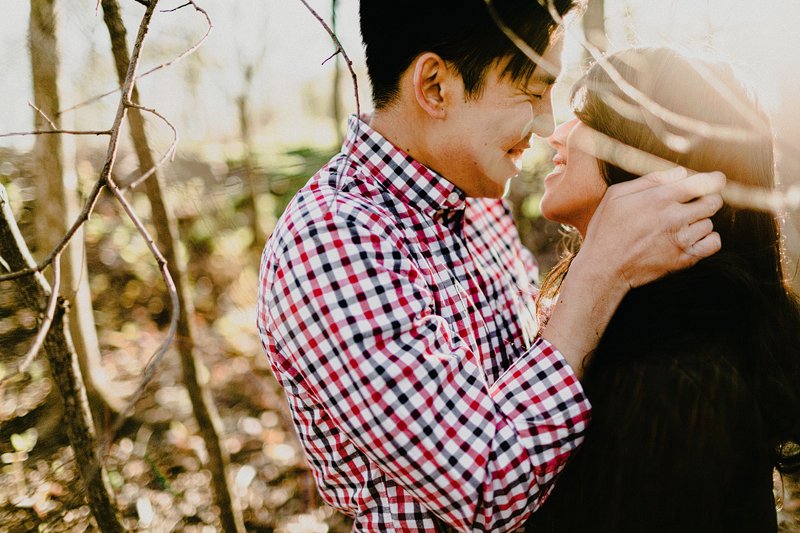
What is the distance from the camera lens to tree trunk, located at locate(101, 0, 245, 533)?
176 cm

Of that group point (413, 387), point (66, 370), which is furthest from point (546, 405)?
point (66, 370)

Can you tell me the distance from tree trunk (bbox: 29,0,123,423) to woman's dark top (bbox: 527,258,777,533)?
1.51 meters

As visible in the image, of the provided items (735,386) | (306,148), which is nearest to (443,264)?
(735,386)

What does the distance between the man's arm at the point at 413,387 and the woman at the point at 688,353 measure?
0.48ft

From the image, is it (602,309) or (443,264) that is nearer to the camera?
(602,309)

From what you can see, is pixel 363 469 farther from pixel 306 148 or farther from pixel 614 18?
pixel 306 148

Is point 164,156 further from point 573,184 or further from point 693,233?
point 693,233

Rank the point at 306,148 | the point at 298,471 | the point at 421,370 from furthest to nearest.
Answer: the point at 306,148 → the point at 298,471 → the point at 421,370

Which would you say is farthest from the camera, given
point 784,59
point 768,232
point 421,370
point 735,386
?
point 784,59

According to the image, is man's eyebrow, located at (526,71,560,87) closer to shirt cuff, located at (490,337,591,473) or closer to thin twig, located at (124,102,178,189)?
shirt cuff, located at (490,337,591,473)

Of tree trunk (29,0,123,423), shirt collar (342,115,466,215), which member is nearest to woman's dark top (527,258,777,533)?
shirt collar (342,115,466,215)

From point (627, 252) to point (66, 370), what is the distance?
1525 mm

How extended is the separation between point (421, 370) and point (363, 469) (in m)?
0.40

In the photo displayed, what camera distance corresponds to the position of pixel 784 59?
8.77 feet
